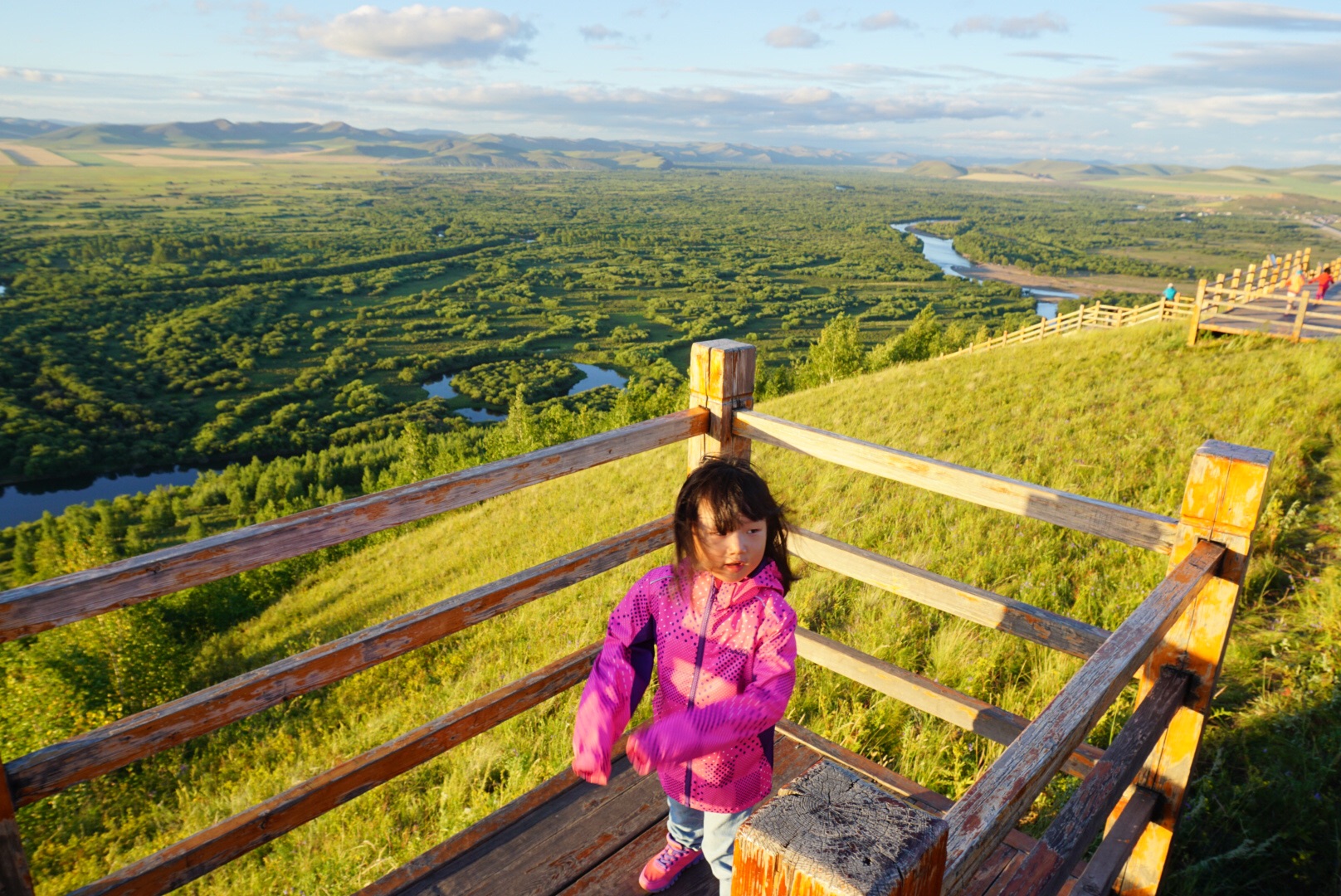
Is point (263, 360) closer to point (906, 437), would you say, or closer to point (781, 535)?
point (906, 437)

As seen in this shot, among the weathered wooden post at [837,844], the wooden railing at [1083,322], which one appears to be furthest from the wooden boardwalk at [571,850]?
the wooden railing at [1083,322]

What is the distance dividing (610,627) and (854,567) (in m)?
1.28

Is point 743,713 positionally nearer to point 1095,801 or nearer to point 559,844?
Answer: point 1095,801

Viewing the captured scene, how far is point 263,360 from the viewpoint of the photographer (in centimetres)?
8569

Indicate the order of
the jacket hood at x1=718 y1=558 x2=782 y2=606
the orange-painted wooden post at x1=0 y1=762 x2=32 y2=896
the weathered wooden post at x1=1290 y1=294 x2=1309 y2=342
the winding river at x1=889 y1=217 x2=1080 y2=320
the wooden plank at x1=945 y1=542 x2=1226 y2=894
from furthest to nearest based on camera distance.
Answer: the winding river at x1=889 y1=217 x2=1080 y2=320
the weathered wooden post at x1=1290 y1=294 x2=1309 y2=342
the jacket hood at x1=718 y1=558 x2=782 y2=606
the orange-painted wooden post at x1=0 y1=762 x2=32 y2=896
the wooden plank at x1=945 y1=542 x2=1226 y2=894

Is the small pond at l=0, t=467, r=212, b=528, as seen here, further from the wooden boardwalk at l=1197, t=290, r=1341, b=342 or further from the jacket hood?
the jacket hood

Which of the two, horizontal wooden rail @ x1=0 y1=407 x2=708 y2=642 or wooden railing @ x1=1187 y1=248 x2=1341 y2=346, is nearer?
horizontal wooden rail @ x1=0 y1=407 x2=708 y2=642

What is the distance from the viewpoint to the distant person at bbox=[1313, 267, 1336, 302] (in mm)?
16031

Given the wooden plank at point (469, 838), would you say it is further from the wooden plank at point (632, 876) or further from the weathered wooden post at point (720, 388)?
the weathered wooden post at point (720, 388)

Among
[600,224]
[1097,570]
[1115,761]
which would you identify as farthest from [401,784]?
[600,224]

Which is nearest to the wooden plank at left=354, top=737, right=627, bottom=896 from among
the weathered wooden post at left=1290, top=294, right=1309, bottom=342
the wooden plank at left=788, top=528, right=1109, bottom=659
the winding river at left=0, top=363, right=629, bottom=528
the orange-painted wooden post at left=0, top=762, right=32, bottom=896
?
the orange-painted wooden post at left=0, top=762, right=32, bottom=896

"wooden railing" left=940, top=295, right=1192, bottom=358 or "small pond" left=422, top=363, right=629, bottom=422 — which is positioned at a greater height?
"wooden railing" left=940, top=295, right=1192, bottom=358

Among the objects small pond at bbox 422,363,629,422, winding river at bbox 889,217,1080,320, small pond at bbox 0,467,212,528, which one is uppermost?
winding river at bbox 889,217,1080,320

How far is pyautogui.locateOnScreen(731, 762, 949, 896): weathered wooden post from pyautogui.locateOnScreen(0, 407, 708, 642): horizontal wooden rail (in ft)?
4.15
